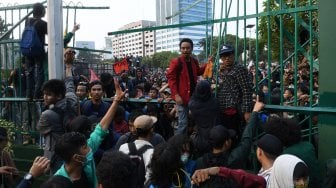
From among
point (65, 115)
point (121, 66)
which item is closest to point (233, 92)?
point (65, 115)

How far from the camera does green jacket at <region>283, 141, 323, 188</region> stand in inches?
133

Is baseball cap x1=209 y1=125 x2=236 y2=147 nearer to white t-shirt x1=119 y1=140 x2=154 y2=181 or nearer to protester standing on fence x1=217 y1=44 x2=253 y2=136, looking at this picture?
white t-shirt x1=119 y1=140 x2=154 y2=181

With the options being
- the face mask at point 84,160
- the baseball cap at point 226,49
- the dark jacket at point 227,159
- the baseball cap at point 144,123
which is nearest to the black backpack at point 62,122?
the baseball cap at point 144,123

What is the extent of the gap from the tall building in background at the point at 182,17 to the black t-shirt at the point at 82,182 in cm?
236

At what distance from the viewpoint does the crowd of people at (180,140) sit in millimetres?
2887

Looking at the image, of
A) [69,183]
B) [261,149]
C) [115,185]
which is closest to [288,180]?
[261,149]

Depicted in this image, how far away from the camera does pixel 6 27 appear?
23.0 ft

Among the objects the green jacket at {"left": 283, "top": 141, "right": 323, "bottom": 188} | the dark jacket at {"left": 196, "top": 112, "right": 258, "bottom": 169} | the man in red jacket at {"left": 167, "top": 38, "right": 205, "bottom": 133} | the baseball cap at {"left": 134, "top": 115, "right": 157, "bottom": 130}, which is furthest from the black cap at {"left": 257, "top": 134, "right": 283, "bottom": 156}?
the man in red jacket at {"left": 167, "top": 38, "right": 205, "bottom": 133}

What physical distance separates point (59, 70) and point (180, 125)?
4.91 feet

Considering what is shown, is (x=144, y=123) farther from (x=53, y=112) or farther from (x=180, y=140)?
(x=53, y=112)

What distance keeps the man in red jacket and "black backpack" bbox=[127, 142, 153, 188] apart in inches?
51.9

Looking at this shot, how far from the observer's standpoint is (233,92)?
14.6ft

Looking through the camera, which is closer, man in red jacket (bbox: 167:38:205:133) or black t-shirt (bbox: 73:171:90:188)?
black t-shirt (bbox: 73:171:90:188)

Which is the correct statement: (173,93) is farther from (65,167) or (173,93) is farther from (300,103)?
(65,167)
